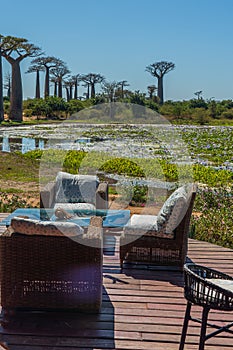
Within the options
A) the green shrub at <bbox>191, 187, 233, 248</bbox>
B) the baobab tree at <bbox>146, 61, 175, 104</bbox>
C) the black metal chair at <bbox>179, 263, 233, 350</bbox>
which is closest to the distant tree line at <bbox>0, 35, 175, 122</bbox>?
the baobab tree at <bbox>146, 61, 175, 104</bbox>

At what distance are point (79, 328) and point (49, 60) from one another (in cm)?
4928

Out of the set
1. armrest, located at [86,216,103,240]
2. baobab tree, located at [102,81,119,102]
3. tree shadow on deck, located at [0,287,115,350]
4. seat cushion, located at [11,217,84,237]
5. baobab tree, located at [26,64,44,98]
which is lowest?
tree shadow on deck, located at [0,287,115,350]

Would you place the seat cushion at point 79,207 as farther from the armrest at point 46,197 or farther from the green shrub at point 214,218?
the green shrub at point 214,218

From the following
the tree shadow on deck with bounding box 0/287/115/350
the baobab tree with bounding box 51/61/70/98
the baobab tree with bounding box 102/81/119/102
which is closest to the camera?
the tree shadow on deck with bounding box 0/287/115/350

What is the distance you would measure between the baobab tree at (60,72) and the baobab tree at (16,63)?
1735cm

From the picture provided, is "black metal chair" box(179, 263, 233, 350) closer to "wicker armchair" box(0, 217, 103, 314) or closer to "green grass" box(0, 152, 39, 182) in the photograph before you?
"wicker armchair" box(0, 217, 103, 314)

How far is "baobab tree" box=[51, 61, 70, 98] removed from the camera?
171ft

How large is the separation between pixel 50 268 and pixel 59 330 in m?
0.37

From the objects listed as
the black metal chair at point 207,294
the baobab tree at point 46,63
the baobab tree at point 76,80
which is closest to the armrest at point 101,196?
the black metal chair at point 207,294

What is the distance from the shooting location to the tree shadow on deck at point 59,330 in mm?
2420

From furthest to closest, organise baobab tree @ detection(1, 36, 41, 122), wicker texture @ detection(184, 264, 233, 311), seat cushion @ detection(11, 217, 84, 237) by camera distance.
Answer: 1. baobab tree @ detection(1, 36, 41, 122)
2. seat cushion @ detection(11, 217, 84, 237)
3. wicker texture @ detection(184, 264, 233, 311)

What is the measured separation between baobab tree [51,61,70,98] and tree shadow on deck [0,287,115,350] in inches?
A: 1996

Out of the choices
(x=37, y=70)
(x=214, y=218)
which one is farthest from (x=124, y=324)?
(x=37, y=70)

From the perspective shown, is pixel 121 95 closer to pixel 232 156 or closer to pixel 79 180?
pixel 232 156
